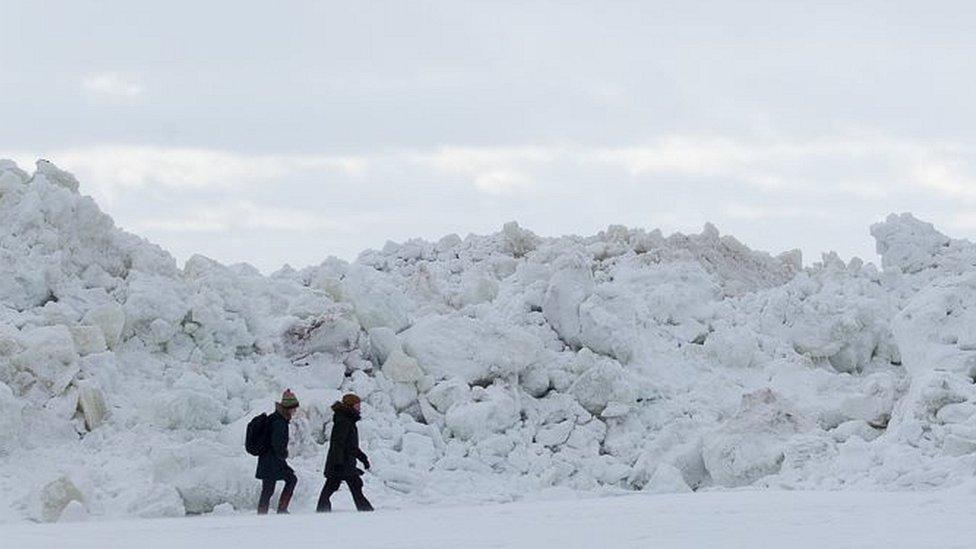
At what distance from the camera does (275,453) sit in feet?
41.9

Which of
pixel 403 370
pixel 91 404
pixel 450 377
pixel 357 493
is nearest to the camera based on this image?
pixel 357 493

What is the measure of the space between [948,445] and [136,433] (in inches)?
292

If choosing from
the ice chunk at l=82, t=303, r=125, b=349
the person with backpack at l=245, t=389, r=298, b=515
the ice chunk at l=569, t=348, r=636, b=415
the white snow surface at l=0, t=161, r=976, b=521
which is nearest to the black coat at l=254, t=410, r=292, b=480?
the person with backpack at l=245, t=389, r=298, b=515

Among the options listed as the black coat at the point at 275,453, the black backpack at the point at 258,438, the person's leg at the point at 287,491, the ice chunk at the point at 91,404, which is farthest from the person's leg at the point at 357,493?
the ice chunk at the point at 91,404

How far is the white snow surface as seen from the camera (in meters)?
14.2

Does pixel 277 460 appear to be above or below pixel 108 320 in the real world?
below

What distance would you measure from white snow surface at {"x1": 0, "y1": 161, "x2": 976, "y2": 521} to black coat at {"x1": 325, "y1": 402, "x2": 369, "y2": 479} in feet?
4.32

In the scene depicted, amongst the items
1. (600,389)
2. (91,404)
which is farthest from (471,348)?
(91,404)

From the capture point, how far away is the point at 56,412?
14844 millimetres

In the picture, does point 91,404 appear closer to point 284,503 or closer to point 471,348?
point 284,503

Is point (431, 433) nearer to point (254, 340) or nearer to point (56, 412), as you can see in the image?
point (254, 340)

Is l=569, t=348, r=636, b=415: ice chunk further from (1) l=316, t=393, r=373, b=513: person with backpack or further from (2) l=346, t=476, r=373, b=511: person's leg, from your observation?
(2) l=346, t=476, r=373, b=511: person's leg

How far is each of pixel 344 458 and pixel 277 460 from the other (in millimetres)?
543

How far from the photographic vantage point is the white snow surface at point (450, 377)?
14.2 metres
